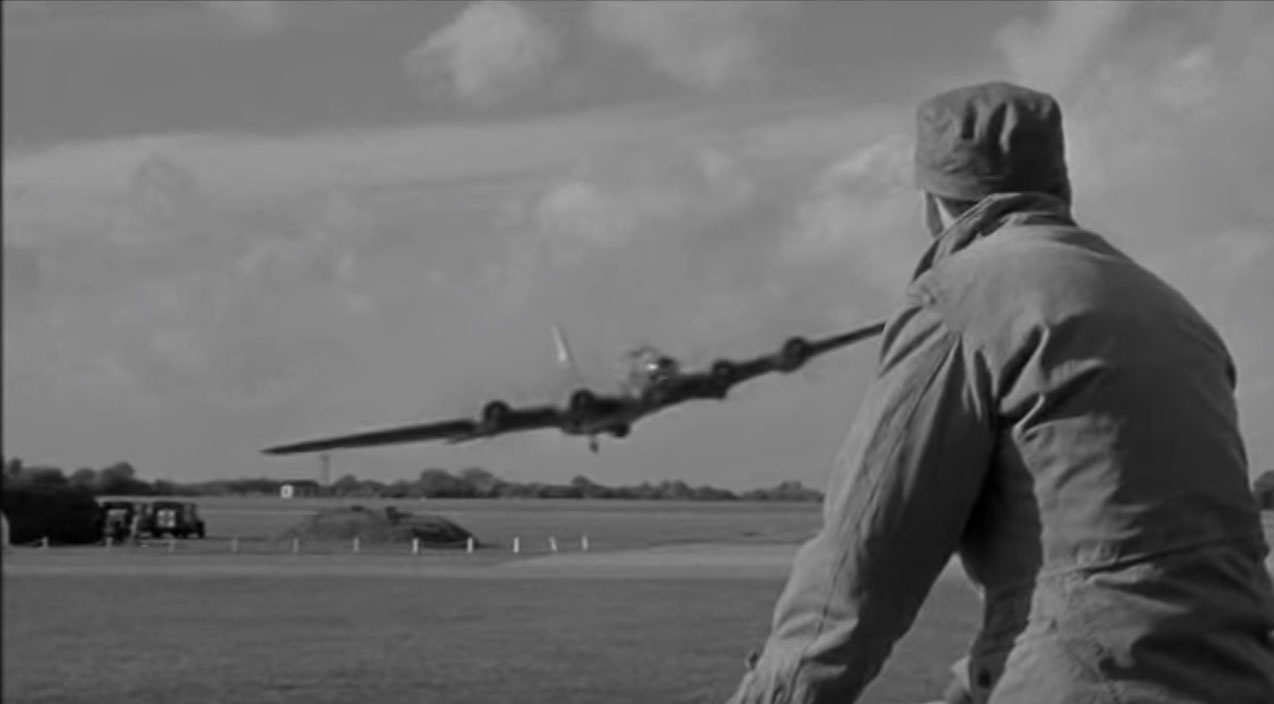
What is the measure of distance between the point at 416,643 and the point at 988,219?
23.6 metres

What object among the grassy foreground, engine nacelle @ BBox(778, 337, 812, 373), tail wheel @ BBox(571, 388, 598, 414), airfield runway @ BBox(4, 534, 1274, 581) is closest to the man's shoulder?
engine nacelle @ BBox(778, 337, 812, 373)

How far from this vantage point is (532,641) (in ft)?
85.3

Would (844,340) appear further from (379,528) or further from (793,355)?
(379,528)

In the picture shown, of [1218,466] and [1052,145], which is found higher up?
[1052,145]

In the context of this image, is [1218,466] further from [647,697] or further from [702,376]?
[647,697]

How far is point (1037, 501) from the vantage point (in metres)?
2.36

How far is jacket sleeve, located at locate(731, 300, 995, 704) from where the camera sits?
235 centimetres

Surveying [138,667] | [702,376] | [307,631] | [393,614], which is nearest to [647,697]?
[138,667]

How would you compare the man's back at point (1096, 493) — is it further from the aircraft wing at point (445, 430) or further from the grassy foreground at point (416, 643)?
the grassy foreground at point (416, 643)

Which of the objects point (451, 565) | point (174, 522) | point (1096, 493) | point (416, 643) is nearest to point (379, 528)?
point (174, 522)

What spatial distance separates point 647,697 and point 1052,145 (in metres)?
15.3

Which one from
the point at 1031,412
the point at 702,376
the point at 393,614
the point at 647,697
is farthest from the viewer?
the point at 393,614

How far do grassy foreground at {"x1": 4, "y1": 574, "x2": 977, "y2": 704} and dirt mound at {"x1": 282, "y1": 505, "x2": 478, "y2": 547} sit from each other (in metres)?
33.8

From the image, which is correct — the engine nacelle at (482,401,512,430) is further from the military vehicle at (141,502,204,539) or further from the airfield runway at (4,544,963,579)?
the military vehicle at (141,502,204,539)
